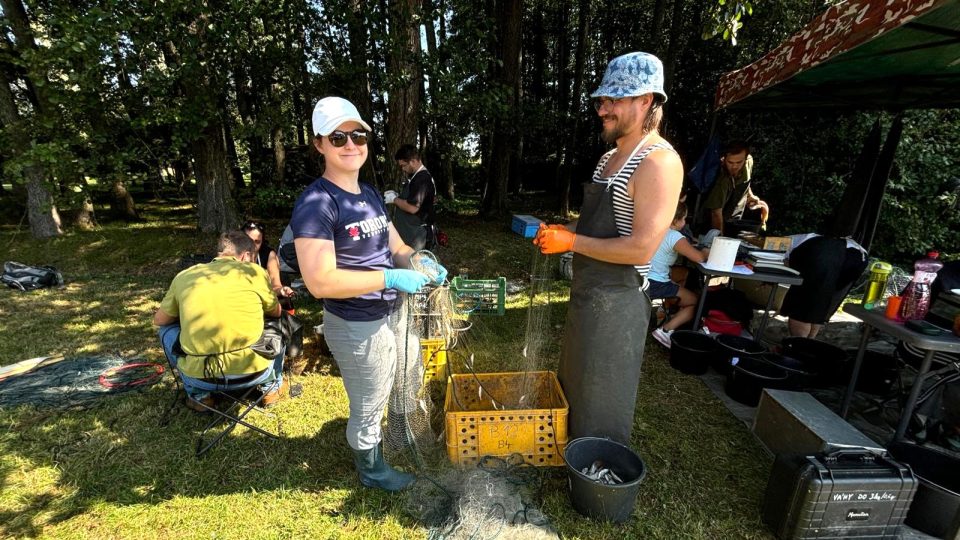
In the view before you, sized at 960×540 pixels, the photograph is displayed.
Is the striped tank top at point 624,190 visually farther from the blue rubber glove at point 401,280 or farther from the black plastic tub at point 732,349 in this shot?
the black plastic tub at point 732,349

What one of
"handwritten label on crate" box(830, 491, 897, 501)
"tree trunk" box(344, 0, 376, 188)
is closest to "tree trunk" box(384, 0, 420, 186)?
"tree trunk" box(344, 0, 376, 188)

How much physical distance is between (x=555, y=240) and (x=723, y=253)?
2.32 metres

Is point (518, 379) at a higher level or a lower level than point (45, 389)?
higher

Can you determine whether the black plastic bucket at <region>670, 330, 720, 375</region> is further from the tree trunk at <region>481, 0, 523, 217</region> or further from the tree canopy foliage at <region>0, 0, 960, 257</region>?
the tree trunk at <region>481, 0, 523, 217</region>

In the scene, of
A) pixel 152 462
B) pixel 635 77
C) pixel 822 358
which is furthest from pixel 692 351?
pixel 152 462

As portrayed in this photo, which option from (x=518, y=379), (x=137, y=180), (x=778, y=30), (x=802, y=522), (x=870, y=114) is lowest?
(x=802, y=522)

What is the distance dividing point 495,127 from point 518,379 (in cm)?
726

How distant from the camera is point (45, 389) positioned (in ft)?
10.8

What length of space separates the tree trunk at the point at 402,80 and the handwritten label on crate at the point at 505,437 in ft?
12.7

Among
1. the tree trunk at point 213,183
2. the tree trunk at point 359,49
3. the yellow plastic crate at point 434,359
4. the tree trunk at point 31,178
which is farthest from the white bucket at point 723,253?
the tree trunk at point 31,178

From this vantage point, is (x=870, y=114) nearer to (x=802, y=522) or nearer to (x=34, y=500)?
(x=802, y=522)

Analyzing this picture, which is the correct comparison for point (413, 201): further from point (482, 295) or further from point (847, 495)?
point (847, 495)

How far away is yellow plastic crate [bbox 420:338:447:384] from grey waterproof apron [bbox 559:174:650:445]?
1.12 meters

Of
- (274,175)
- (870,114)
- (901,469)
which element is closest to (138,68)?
(274,175)
